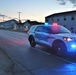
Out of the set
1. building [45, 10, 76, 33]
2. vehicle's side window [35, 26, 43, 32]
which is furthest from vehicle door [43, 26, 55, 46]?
building [45, 10, 76, 33]

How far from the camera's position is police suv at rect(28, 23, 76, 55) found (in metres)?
10.7

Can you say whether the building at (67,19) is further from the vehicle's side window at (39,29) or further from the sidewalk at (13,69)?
the sidewalk at (13,69)

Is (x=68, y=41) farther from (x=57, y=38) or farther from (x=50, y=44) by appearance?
(x=50, y=44)

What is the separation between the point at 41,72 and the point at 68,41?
3551mm

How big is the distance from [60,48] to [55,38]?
676 millimetres

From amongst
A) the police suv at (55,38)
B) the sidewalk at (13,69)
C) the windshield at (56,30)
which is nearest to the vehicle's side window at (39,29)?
the police suv at (55,38)

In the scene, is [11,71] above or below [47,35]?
below

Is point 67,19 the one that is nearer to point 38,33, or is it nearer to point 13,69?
point 38,33

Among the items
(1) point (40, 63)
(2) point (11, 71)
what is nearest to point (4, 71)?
(2) point (11, 71)

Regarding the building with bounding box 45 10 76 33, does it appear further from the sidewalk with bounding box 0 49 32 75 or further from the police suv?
the sidewalk with bounding box 0 49 32 75

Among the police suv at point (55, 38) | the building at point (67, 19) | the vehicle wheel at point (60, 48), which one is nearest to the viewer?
the police suv at point (55, 38)

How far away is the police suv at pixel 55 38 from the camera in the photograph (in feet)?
35.0

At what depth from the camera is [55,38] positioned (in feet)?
37.7

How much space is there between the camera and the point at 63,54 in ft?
36.0
